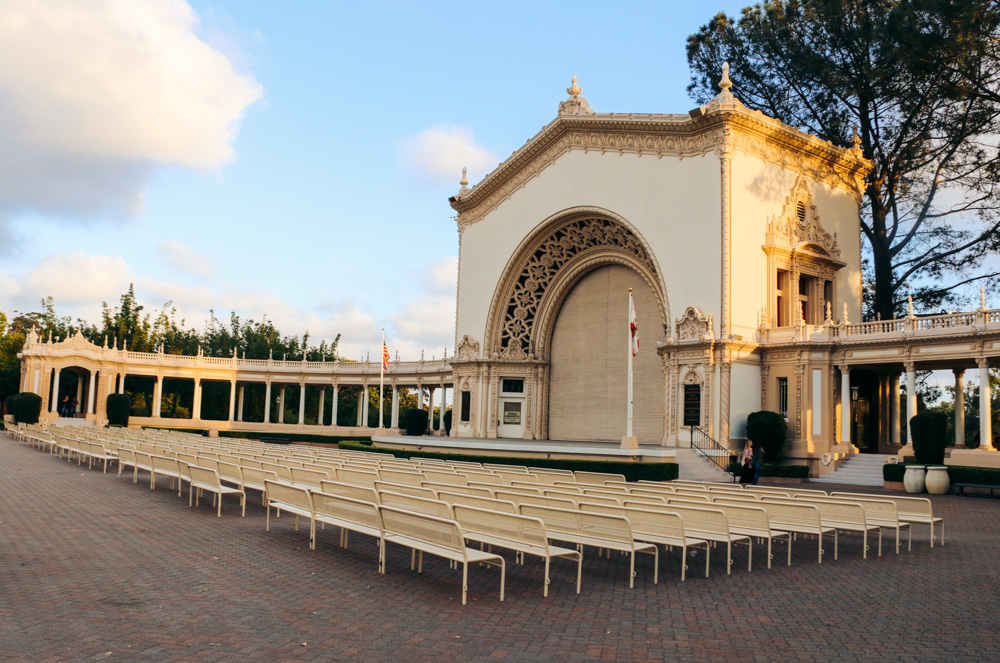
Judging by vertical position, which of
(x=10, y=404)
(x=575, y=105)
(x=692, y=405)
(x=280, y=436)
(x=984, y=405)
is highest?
(x=575, y=105)

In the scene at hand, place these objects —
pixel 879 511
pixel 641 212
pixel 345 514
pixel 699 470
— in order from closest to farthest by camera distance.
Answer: pixel 345 514, pixel 879 511, pixel 699 470, pixel 641 212

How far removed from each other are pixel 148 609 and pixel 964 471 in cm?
2247

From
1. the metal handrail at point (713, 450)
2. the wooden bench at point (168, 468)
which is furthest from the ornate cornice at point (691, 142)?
the wooden bench at point (168, 468)

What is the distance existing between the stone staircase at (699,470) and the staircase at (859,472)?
10.2 ft

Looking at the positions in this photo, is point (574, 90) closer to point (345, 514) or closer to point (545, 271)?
point (545, 271)

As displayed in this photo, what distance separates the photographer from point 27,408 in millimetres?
44625

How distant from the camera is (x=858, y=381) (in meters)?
31.1

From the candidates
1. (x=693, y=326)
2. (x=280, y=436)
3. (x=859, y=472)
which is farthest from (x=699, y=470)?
(x=280, y=436)

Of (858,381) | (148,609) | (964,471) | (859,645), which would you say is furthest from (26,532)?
(858,381)

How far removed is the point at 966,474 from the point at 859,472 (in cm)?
455

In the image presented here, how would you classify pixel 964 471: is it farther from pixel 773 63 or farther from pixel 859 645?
pixel 773 63

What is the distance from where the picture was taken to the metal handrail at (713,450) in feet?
88.1

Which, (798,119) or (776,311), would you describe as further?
(798,119)

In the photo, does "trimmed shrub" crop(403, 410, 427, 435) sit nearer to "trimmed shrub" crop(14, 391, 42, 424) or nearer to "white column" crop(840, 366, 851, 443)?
"trimmed shrub" crop(14, 391, 42, 424)
